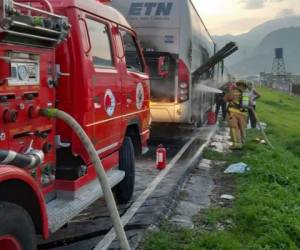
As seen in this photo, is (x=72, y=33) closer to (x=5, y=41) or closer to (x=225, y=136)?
(x=5, y=41)

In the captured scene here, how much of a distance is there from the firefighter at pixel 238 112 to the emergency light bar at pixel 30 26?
8323 mm

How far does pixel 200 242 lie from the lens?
5371mm

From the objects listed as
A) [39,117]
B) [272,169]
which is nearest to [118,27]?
[39,117]

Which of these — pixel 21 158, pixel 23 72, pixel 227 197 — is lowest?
pixel 227 197

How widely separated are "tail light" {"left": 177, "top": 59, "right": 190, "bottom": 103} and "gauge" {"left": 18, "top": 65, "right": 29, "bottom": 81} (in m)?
8.01

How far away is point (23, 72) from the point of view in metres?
3.89

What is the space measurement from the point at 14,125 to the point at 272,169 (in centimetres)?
603

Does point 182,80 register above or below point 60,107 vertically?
above

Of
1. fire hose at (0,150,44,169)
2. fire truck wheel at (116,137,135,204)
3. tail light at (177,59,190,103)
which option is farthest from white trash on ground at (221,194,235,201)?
tail light at (177,59,190,103)

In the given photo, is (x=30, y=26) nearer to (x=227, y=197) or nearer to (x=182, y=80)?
(x=227, y=197)

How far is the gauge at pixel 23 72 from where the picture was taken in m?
3.84

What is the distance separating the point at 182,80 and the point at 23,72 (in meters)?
8.13

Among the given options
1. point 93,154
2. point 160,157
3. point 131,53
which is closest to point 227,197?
point 160,157

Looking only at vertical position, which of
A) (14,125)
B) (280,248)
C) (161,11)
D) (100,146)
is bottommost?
(280,248)
